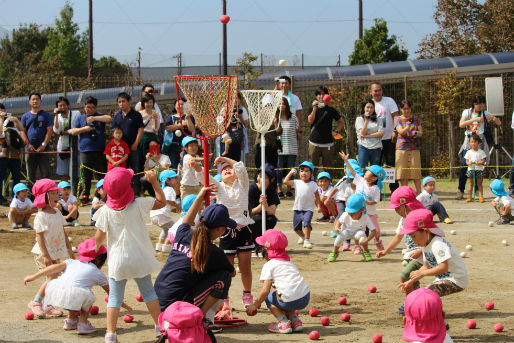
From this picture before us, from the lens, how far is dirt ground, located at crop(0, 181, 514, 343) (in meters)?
6.96

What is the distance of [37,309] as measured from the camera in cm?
772

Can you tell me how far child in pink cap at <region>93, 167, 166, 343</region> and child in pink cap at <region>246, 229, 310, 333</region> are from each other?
1172 millimetres

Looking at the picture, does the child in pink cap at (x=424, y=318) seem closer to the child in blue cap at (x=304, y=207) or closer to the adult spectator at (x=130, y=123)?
the child in blue cap at (x=304, y=207)

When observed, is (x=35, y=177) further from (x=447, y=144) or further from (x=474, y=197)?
(x=447, y=144)

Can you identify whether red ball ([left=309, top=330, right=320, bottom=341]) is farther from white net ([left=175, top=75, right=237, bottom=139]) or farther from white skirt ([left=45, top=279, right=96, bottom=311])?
white net ([left=175, top=75, right=237, bottom=139])

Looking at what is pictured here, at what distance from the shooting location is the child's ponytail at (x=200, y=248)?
252 inches

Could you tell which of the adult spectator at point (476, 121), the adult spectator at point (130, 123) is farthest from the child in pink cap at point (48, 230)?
the adult spectator at point (476, 121)

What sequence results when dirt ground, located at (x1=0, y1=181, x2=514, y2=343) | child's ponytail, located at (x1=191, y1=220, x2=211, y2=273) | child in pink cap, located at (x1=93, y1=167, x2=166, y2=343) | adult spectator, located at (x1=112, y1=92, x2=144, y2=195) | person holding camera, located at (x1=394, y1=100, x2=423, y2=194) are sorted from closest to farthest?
child's ponytail, located at (x1=191, y1=220, x2=211, y2=273) → child in pink cap, located at (x1=93, y1=167, x2=166, y2=343) → dirt ground, located at (x1=0, y1=181, x2=514, y2=343) → adult spectator, located at (x1=112, y1=92, x2=144, y2=195) → person holding camera, located at (x1=394, y1=100, x2=423, y2=194)

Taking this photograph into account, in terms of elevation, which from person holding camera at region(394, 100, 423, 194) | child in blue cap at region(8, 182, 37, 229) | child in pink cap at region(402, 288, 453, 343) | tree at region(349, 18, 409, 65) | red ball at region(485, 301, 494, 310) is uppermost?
tree at region(349, 18, 409, 65)

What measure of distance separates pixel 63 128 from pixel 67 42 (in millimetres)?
33472

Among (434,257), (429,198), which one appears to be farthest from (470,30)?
(434,257)

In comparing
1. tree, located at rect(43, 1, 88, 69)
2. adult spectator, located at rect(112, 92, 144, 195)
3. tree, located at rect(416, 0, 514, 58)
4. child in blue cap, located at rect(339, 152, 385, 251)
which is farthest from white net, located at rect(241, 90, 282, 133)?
tree, located at rect(43, 1, 88, 69)

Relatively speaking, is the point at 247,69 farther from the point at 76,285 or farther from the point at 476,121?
the point at 76,285

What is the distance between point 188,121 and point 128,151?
1483 mm
